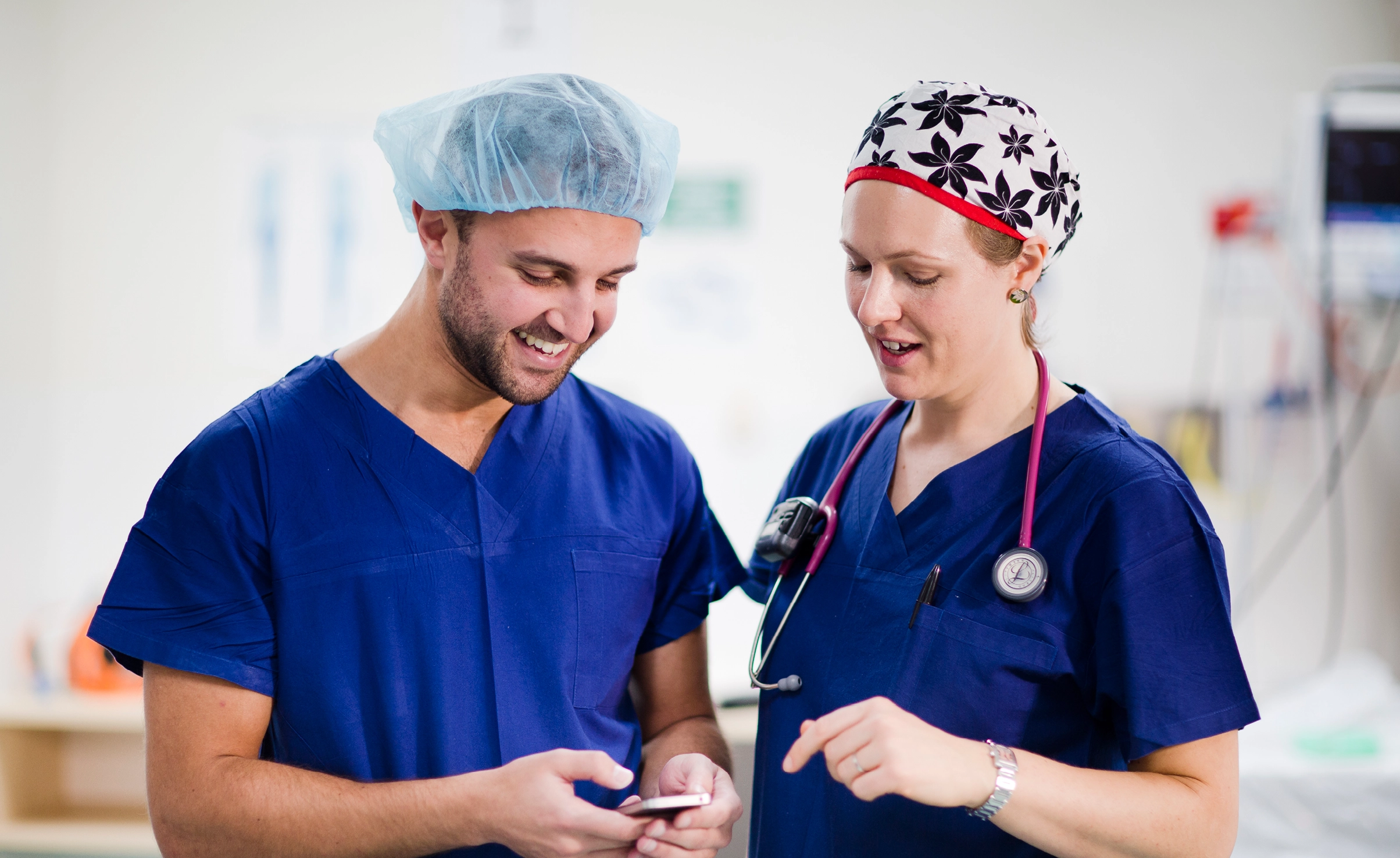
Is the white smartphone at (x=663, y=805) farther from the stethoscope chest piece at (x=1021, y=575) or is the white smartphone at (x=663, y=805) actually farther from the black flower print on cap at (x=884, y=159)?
the black flower print on cap at (x=884, y=159)

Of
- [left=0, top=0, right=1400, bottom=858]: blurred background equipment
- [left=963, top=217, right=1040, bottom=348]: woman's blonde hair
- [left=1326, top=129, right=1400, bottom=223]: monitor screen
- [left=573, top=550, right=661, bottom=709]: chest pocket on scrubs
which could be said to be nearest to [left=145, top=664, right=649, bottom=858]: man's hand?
[left=573, top=550, right=661, bottom=709]: chest pocket on scrubs

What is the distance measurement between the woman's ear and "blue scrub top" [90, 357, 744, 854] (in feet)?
1.85

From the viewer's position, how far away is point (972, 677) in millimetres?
1085

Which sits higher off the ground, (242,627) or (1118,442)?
(1118,442)

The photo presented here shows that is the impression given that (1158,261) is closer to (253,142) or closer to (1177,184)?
(1177,184)

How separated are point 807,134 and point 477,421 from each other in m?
1.84

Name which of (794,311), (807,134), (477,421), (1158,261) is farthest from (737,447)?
(477,421)

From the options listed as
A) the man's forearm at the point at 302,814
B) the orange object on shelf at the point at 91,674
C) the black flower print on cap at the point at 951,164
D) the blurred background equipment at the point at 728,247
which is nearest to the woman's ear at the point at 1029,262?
the black flower print on cap at the point at 951,164

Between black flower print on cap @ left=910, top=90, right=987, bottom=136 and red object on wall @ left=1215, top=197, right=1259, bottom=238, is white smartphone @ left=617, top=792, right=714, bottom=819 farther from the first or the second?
red object on wall @ left=1215, top=197, right=1259, bottom=238

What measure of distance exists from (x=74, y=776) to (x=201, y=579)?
2358mm

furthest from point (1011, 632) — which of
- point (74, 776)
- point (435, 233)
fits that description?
point (74, 776)

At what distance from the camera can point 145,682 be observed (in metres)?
1.10

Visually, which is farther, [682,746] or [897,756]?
[682,746]

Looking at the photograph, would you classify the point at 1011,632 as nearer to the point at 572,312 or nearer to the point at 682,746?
the point at 682,746
